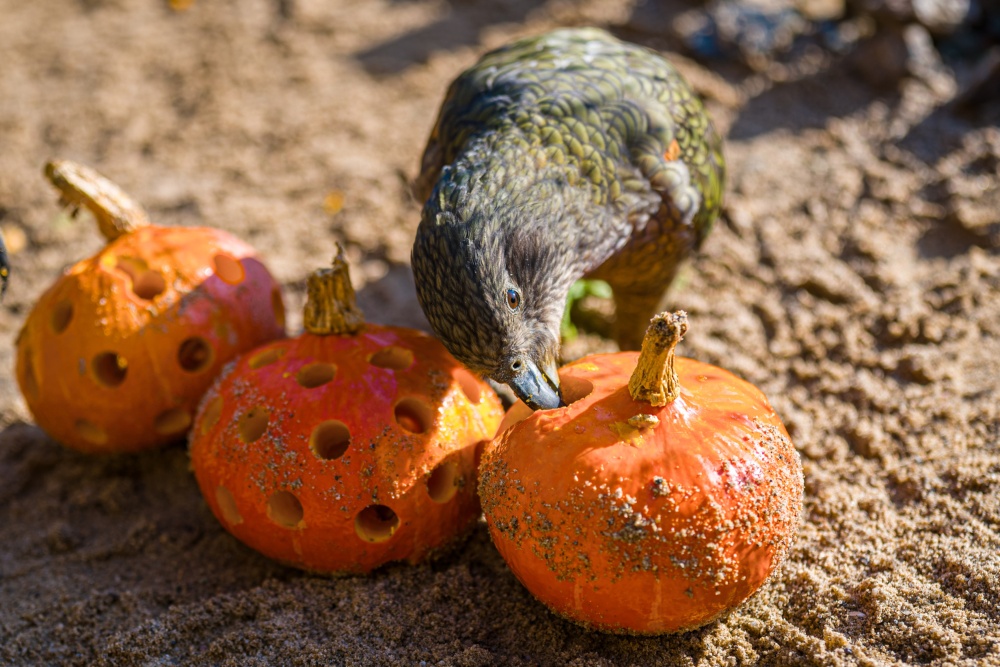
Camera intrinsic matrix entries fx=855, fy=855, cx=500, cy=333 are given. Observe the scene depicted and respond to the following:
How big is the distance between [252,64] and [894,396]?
488cm

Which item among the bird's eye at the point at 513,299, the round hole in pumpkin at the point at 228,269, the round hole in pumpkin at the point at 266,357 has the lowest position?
the round hole in pumpkin at the point at 266,357

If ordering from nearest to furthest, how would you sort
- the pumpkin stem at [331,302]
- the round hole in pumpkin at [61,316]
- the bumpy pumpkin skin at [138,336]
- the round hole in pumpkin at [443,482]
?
the round hole in pumpkin at [443,482] → the pumpkin stem at [331,302] → the bumpy pumpkin skin at [138,336] → the round hole in pumpkin at [61,316]

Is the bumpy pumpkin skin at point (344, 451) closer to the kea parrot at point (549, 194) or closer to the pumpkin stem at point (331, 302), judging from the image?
the pumpkin stem at point (331, 302)

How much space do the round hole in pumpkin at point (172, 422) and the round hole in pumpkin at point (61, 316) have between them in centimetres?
51

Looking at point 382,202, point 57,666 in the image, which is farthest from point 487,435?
point 382,202

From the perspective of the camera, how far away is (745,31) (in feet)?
19.2

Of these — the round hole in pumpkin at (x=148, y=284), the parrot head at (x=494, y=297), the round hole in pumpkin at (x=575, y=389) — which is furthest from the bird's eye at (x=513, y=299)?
the round hole in pumpkin at (x=148, y=284)

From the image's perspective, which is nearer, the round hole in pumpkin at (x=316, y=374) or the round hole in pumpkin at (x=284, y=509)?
the round hole in pumpkin at (x=284, y=509)

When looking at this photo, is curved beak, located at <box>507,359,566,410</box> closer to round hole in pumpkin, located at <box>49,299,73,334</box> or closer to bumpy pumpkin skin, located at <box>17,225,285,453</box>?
bumpy pumpkin skin, located at <box>17,225,285,453</box>

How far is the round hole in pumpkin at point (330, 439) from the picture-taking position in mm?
2827

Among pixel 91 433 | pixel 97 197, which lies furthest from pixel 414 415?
pixel 97 197

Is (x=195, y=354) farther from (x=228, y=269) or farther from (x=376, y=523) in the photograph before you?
(x=376, y=523)

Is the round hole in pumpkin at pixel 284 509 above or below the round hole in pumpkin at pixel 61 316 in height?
below

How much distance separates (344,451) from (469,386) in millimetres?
505
